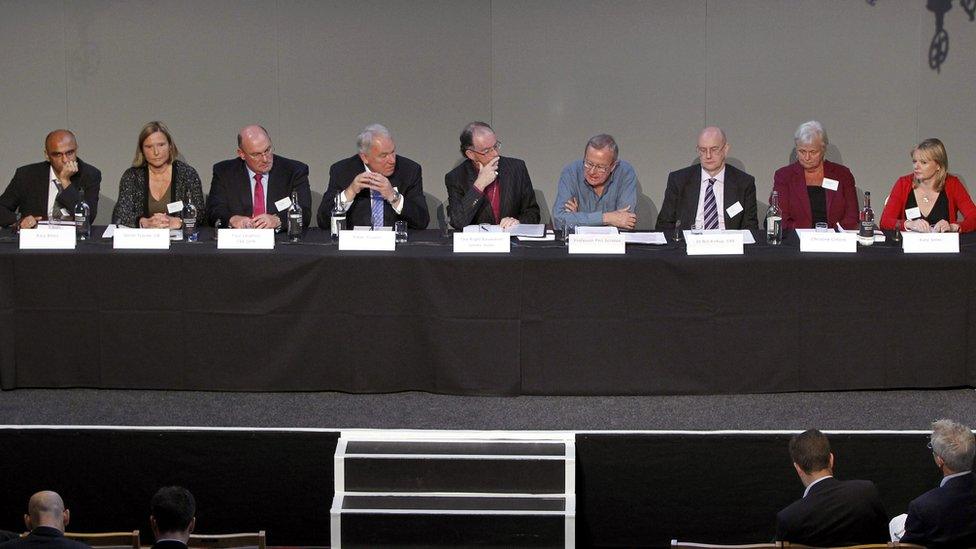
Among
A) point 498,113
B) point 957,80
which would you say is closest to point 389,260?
point 498,113

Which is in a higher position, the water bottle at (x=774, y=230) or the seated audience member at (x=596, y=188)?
the seated audience member at (x=596, y=188)

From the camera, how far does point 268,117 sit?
21.9 ft

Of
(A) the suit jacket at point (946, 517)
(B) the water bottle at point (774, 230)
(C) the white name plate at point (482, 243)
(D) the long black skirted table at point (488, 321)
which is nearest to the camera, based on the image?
(A) the suit jacket at point (946, 517)

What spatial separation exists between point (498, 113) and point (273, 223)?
2.07m

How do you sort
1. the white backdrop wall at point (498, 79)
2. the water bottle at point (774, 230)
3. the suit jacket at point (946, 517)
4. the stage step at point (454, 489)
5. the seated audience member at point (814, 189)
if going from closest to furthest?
the suit jacket at point (946, 517) < the stage step at point (454, 489) < the water bottle at point (774, 230) < the seated audience member at point (814, 189) < the white backdrop wall at point (498, 79)

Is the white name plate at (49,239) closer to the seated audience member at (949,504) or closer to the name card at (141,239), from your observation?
the name card at (141,239)

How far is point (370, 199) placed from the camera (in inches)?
208

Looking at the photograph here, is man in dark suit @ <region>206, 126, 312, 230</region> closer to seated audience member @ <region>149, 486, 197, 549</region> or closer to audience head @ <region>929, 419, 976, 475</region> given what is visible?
seated audience member @ <region>149, 486, 197, 549</region>

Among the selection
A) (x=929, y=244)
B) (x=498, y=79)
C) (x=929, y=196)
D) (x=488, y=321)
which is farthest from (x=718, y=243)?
(x=498, y=79)

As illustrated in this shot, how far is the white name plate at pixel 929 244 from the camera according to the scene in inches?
174

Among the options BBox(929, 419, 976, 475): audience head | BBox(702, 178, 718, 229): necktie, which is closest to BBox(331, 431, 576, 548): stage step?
BBox(929, 419, 976, 475): audience head

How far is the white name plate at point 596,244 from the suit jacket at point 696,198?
3.05 feet

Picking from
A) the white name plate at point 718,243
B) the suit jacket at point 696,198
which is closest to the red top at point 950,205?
the suit jacket at point 696,198

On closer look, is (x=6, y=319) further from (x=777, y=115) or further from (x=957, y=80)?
(x=957, y=80)
